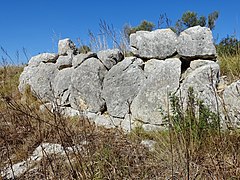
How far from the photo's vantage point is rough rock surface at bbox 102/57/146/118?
5.02 metres

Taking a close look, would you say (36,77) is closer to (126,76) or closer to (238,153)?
(126,76)

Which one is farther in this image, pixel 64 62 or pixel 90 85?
pixel 64 62

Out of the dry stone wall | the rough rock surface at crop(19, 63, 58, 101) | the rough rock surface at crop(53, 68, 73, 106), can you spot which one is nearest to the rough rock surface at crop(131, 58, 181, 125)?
the dry stone wall

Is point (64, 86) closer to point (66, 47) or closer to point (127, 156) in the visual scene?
point (66, 47)

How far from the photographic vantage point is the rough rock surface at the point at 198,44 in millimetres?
4340

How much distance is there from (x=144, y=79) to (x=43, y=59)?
11.0 feet

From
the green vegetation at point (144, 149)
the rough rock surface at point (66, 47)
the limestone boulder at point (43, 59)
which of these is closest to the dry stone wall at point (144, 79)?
the green vegetation at point (144, 149)

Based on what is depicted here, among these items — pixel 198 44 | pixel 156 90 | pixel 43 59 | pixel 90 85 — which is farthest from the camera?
pixel 43 59

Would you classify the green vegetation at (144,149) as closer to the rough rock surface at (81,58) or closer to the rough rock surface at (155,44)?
the rough rock surface at (155,44)

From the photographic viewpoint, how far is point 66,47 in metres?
6.84

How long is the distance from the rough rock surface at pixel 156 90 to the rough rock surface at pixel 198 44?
0.78ft

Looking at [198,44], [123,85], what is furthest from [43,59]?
[198,44]

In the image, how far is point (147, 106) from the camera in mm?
4633

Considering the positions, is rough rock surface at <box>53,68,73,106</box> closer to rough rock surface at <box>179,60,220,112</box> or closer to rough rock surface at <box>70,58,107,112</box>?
rough rock surface at <box>70,58,107,112</box>
